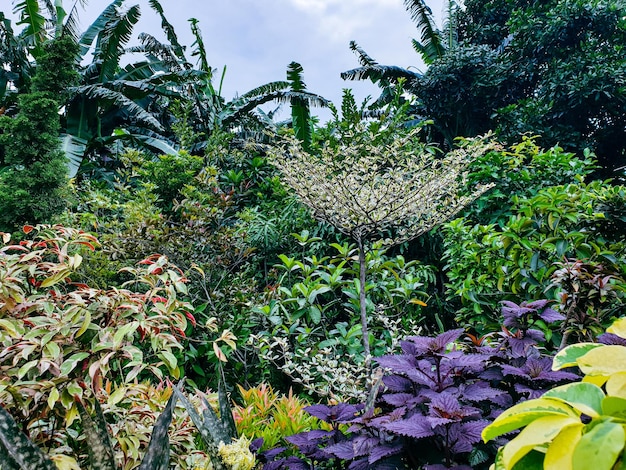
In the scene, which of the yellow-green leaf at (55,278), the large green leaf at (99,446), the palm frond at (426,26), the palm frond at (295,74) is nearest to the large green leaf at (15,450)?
the large green leaf at (99,446)

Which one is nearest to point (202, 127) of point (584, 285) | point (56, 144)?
point (56, 144)

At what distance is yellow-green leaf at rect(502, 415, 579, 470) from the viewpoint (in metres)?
0.40

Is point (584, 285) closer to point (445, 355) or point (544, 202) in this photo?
point (445, 355)

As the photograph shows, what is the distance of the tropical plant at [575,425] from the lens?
37 cm

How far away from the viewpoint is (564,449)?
0.40 meters

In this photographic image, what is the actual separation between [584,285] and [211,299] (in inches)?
111

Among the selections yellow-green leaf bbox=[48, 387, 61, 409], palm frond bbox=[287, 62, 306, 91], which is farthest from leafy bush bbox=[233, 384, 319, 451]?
palm frond bbox=[287, 62, 306, 91]

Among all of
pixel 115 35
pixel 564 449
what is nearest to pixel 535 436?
pixel 564 449

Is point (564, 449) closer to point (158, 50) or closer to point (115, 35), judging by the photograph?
point (115, 35)

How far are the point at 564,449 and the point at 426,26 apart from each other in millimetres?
12247

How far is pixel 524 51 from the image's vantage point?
31.5ft

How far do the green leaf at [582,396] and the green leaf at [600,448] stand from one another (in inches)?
1.9

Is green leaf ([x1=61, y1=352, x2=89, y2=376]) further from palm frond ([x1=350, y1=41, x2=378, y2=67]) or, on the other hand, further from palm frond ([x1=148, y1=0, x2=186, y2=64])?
palm frond ([x1=350, y1=41, x2=378, y2=67])

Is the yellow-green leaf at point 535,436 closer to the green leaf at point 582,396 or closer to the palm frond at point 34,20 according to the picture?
the green leaf at point 582,396
